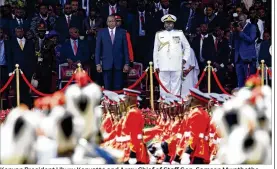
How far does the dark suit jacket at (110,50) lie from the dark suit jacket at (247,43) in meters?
1.68

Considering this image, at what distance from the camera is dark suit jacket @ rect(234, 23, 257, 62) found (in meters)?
19.0

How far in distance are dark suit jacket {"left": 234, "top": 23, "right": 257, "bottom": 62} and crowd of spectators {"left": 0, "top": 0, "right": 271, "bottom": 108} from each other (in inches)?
4.2

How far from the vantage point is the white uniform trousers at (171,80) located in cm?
1895

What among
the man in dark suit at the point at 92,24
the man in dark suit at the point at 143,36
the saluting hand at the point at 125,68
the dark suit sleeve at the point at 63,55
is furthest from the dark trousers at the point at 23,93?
the man in dark suit at the point at 143,36

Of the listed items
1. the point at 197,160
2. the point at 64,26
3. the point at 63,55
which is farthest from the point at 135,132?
the point at 64,26

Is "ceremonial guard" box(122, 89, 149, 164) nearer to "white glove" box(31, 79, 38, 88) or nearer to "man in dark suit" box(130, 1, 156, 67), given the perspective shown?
"white glove" box(31, 79, 38, 88)

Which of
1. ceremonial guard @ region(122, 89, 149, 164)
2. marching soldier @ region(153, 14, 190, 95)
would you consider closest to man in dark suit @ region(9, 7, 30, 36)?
marching soldier @ region(153, 14, 190, 95)

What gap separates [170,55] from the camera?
62.7 ft

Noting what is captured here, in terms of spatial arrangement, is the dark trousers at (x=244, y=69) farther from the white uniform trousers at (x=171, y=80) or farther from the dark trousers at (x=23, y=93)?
the dark trousers at (x=23, y=93)

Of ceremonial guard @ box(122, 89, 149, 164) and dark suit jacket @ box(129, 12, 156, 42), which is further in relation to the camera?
dark suit jacket @ box(129, 12, 156, 42)

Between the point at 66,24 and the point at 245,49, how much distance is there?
270cm

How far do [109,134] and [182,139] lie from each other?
3.11 ft

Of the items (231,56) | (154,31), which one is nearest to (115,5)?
(154,31)

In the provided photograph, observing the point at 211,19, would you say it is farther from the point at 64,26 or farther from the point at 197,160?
the point at 197,160
